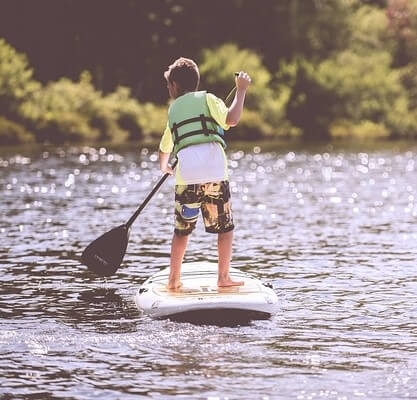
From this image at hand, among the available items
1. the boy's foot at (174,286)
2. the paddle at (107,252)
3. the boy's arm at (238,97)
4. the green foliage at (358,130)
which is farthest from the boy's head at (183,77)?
the green foliage at (358,130)

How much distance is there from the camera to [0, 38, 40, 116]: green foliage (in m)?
46.3

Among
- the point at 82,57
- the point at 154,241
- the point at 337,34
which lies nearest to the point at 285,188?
the point at 154,241

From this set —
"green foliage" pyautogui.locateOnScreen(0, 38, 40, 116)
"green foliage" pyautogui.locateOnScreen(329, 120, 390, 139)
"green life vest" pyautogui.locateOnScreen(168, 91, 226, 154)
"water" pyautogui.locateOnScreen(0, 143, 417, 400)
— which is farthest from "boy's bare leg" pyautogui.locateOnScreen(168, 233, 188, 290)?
"green foliage" pyautogui.locateOnScreen(329, 120, 390, 139)

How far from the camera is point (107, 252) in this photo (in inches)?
432

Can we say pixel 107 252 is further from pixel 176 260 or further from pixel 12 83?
pixel 12 83

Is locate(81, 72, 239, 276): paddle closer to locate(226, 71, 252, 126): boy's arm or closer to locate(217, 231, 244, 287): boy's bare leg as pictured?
locate(217, 231, 244, 287): boy's bare leg

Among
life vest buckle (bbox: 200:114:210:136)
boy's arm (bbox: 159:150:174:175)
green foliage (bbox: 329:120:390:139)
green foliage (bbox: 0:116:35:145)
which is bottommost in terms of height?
boy's arm (bbox: 159:150:174:175)

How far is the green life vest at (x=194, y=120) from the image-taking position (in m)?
9.48

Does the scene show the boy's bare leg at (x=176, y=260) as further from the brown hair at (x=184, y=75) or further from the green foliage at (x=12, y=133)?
the green foliage at (x=12, y=133)

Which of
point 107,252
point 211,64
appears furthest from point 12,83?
point 107,252

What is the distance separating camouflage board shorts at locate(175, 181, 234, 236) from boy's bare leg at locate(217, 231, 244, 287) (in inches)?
2.3

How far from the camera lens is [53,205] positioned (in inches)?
796

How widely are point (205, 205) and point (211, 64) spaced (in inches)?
1882

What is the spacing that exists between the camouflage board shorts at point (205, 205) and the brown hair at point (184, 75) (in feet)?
2.64
